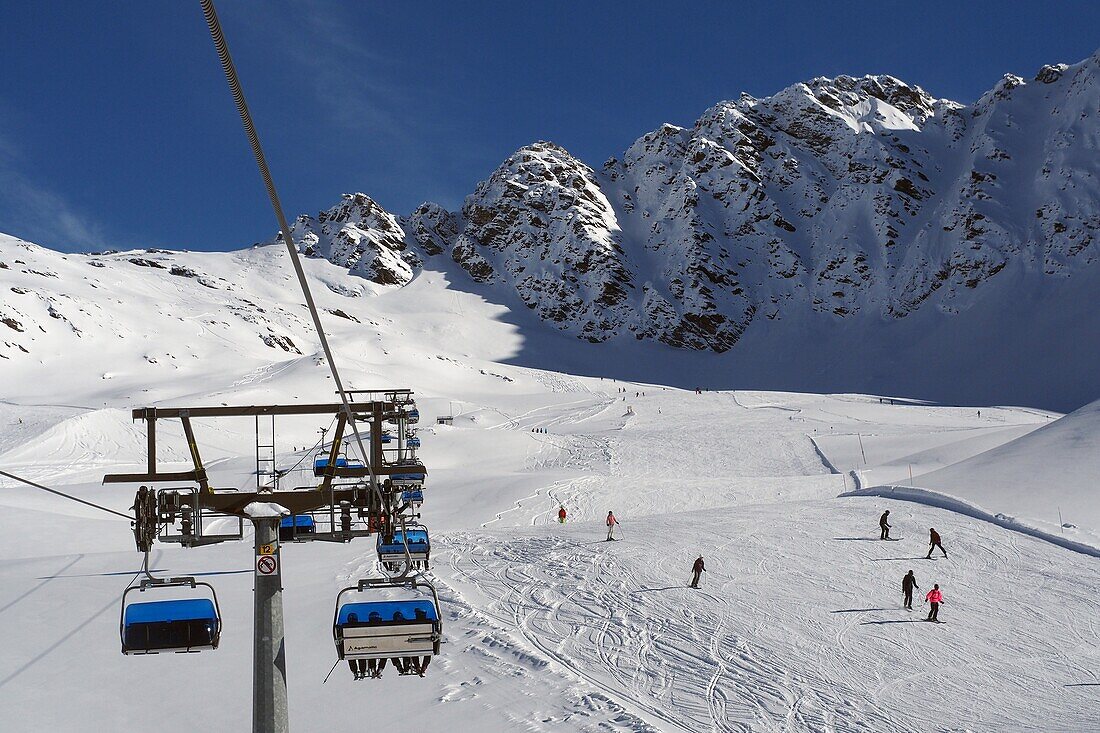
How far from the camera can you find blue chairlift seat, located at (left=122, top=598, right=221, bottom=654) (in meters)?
8.26

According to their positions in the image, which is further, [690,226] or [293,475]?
[690,226]

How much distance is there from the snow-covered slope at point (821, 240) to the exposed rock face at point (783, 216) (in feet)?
1.44

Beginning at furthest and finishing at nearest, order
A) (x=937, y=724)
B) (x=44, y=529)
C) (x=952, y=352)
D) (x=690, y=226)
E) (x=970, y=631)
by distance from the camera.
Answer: (x=690, y=226), (x=952, y=352), (x=44, y=529), (x=970, y=631), (x=937, y=724)

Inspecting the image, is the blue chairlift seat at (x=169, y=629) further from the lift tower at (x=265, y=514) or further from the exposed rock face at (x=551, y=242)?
the exposed rock face at (x=551, y=242)

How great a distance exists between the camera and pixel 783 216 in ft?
536

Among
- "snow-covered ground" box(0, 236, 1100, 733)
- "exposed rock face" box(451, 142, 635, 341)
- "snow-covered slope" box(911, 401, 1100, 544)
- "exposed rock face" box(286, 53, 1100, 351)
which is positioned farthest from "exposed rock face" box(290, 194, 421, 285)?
"snow-covered slope" box(911, 401, 1100, 544)

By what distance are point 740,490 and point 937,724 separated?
25655 millimetres

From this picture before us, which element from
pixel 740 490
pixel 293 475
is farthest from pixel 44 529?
pixel 740 490

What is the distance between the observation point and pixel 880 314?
13162 cm

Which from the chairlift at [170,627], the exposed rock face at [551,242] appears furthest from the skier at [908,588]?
the exposed rock face at [551,242]

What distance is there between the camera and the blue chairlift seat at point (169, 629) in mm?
8258

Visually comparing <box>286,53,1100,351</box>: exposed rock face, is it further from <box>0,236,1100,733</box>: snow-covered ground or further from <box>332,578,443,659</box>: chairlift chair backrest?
<box>332,578,443,659</box>: chairlift chair backrest

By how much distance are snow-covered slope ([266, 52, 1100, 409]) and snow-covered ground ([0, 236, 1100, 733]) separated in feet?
224

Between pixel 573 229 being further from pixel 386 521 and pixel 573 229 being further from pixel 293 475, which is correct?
pixel 386 521
